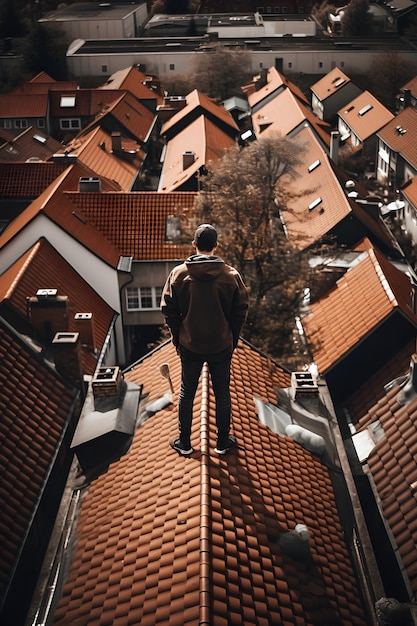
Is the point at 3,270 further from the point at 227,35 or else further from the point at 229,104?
the point at 227,35

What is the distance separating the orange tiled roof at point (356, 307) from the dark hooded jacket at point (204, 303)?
372 inches

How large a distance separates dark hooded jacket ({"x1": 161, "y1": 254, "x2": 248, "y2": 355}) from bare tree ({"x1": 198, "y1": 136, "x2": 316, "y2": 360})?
35.0 feet

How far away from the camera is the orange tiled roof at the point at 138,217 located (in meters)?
27.2

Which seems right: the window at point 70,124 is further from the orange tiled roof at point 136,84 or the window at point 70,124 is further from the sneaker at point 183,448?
the sneaker at point 183,448

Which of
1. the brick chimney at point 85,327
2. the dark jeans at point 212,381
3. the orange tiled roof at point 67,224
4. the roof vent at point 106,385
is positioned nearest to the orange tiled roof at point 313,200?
the orange tiled roof at point 67,224

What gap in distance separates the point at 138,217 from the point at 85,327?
8.09m

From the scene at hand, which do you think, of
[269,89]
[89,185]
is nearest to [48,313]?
[89,185]

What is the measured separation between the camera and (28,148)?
4438 cm

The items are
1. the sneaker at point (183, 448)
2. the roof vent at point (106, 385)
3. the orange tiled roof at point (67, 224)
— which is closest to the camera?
the sneaker at point (183, 448)

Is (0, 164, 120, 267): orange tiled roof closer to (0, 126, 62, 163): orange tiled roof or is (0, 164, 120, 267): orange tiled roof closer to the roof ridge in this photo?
the roof ridge

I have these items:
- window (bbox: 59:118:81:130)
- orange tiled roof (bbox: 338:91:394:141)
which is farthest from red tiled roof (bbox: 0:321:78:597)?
window (bbox: 59:118:81:130)

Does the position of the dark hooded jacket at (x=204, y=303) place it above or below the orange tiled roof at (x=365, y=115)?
above

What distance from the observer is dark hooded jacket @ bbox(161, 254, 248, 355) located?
1033 centimetres

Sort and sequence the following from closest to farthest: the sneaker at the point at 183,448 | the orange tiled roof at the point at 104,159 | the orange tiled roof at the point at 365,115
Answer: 1. the sneaker at the point at 183,448
2. the orange tiled roof at the point at 104,159
3. the orange tiled roof at the point at 365,115
